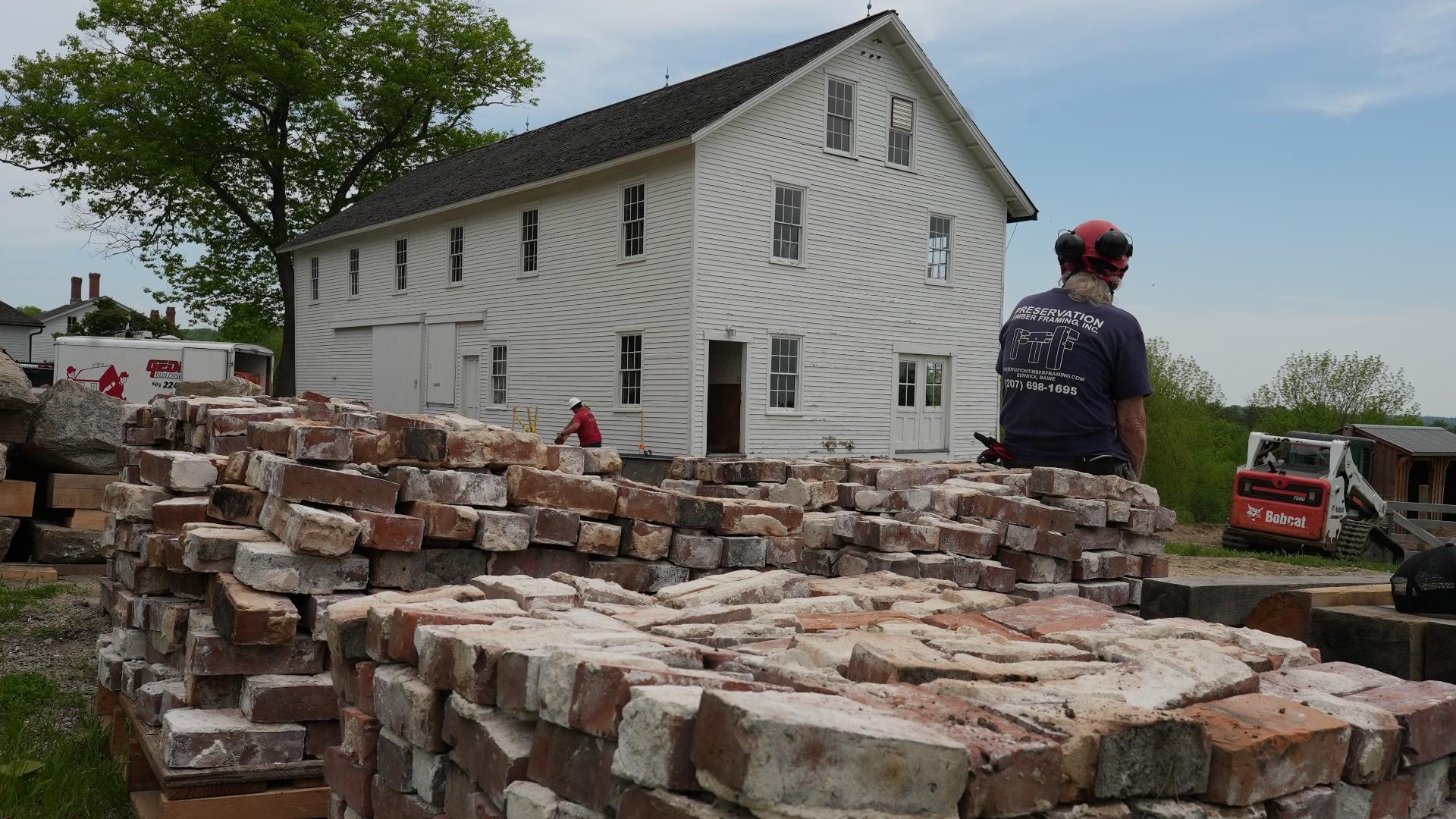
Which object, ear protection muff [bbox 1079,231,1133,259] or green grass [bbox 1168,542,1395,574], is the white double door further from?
ear protection muff [bbox 1079,231,1133,259]

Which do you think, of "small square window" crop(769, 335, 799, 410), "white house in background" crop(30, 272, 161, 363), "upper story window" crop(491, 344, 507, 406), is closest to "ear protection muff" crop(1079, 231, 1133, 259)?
"small square window" crop(769, 335, 799, 410)

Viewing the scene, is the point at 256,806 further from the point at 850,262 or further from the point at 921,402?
the point at 921,402

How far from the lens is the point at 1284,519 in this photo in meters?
21.1

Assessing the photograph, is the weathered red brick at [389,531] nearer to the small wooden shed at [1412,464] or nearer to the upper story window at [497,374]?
the upper story window at [497,374]

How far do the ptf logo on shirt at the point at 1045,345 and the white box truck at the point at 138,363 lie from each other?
20.9 m

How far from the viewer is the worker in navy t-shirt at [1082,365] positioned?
597 centimetres

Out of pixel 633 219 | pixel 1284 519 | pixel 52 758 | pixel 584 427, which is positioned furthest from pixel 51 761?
pixel 1284 519

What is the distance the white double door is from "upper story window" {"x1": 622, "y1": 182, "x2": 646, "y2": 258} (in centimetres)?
578

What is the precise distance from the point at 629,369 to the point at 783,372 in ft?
9.64

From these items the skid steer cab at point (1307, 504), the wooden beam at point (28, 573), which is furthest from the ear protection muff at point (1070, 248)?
the skid steer cab at point (1307, 504)

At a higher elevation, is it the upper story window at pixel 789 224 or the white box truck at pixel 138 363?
the upper story window at pixel 789 224

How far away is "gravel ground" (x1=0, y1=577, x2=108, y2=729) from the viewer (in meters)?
7.87

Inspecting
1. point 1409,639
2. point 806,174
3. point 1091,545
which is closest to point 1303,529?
point 806,174

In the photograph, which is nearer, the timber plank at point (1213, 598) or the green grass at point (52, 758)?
the timber plank at point (1213, 598)
